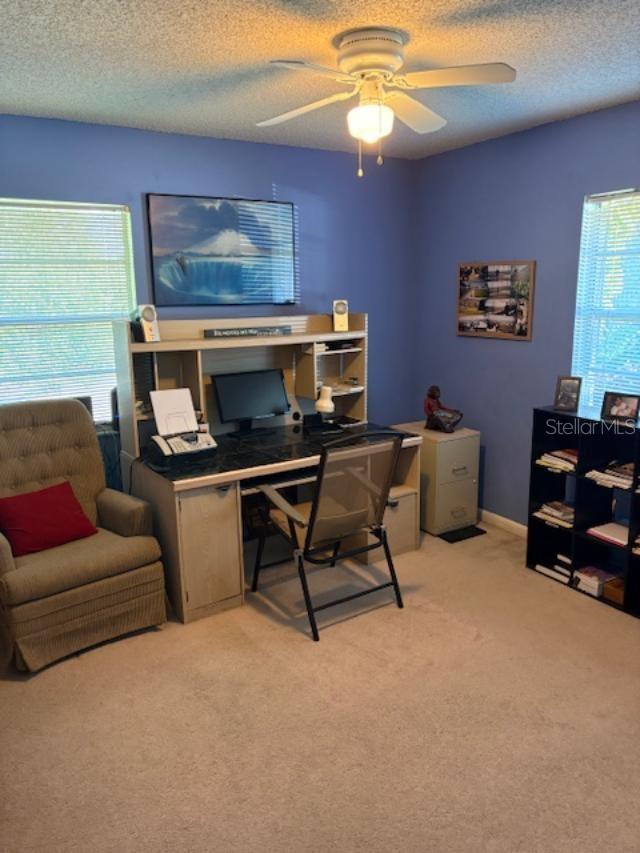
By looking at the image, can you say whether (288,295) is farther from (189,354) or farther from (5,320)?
(5,320)

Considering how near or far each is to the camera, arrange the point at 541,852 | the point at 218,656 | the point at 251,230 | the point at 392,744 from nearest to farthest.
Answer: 1. the point at 541,852
2. the point at 392,744
3. the point at 218,656
4. the point at 251,230

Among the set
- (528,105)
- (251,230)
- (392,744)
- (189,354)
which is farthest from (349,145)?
(392,744)

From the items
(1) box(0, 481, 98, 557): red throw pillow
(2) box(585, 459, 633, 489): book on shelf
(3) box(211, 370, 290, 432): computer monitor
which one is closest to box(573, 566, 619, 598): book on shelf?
(2) box(585, 459, 633, 489): book on shelf

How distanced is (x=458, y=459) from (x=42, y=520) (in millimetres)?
2428

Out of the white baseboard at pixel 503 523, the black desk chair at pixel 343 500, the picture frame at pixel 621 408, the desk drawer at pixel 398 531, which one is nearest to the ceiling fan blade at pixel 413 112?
the black desk chair at pixel 343 500

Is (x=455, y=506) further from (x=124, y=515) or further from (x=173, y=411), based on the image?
(x=124, y=515)

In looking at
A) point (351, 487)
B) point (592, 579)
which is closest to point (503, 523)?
point (592, 579)

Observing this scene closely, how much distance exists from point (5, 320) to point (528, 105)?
2.89 metres

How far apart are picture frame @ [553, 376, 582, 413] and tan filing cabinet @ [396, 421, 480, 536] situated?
2.36 feet

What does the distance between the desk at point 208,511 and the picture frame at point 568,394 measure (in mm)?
935

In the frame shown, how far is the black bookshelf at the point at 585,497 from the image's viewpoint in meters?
3.08

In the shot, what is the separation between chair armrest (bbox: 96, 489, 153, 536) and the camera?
9.95 ft

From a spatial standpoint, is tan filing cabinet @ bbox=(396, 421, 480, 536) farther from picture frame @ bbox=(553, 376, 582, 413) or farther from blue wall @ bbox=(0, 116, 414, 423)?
blue wall @ bbox=(0, 116, 414, 423)

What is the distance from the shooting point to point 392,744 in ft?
7.34
